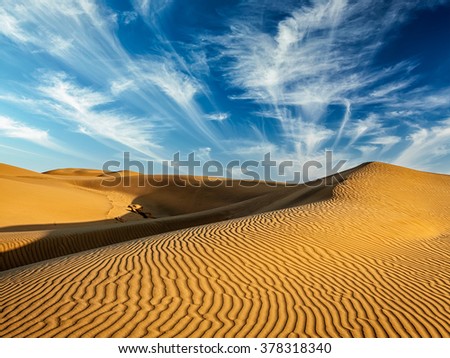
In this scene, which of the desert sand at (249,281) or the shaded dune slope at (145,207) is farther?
the shaded dune slope at (145,207)

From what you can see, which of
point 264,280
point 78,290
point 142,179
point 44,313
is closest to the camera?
point 44,313

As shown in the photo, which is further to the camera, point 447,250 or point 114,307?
point 447,250

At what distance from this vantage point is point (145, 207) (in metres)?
29.5

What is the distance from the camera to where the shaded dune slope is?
12.3 meters

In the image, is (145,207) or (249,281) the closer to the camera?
(249,281)

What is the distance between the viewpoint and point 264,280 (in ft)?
19.9

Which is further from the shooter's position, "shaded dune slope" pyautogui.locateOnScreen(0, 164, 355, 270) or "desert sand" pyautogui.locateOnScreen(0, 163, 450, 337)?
"shaded dune slope" pyautogui.locateOnScreen(0, 164, 355, 270)

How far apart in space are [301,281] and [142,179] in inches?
1503

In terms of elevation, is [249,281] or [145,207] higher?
[145,207]

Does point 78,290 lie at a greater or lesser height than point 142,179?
lesser

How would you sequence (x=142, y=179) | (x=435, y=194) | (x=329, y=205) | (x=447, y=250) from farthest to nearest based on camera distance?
(x=142, y=179)
(x=435, y=194)
(x=329, y=205)
(x=447, y=250)

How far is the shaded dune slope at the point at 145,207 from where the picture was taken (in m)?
12.3
